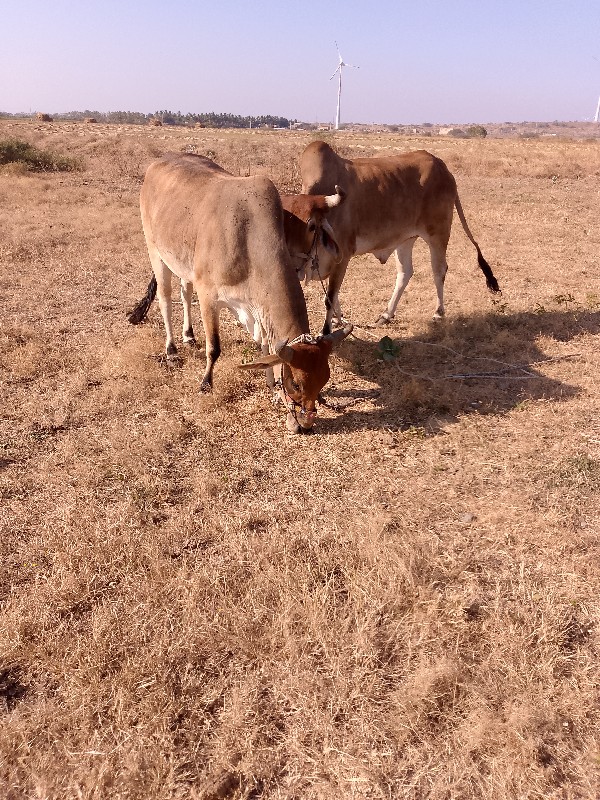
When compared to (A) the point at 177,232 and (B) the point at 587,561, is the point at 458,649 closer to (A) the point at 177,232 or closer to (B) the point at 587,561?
(B) the point at 587,561

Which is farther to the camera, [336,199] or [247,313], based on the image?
[336,199]

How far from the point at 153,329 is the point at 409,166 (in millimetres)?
3886

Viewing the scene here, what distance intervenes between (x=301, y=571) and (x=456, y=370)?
3.68 m

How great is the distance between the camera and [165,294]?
6.70m

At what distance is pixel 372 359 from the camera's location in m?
6.54

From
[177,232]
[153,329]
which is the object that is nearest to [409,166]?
[177,232]

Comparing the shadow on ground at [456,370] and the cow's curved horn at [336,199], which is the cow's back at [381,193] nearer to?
the cow's curved horn at [336,199]

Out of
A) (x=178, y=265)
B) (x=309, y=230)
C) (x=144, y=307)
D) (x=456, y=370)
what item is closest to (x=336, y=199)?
(x=309, y=230)

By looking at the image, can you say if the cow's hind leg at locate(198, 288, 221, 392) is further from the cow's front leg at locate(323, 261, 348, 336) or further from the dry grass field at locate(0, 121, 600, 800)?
the cow's front leg at locate(323, 261, 348, 336)

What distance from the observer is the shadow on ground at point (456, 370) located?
5445 millimetres

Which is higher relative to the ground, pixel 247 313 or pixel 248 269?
pixel 248 269

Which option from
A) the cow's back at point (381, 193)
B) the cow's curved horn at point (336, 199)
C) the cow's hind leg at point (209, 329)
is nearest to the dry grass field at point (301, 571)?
the cow's hind leg at point (209, 329)

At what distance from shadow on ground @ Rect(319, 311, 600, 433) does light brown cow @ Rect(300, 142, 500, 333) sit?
0.66m

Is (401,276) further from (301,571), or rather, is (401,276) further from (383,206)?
(301,571)
